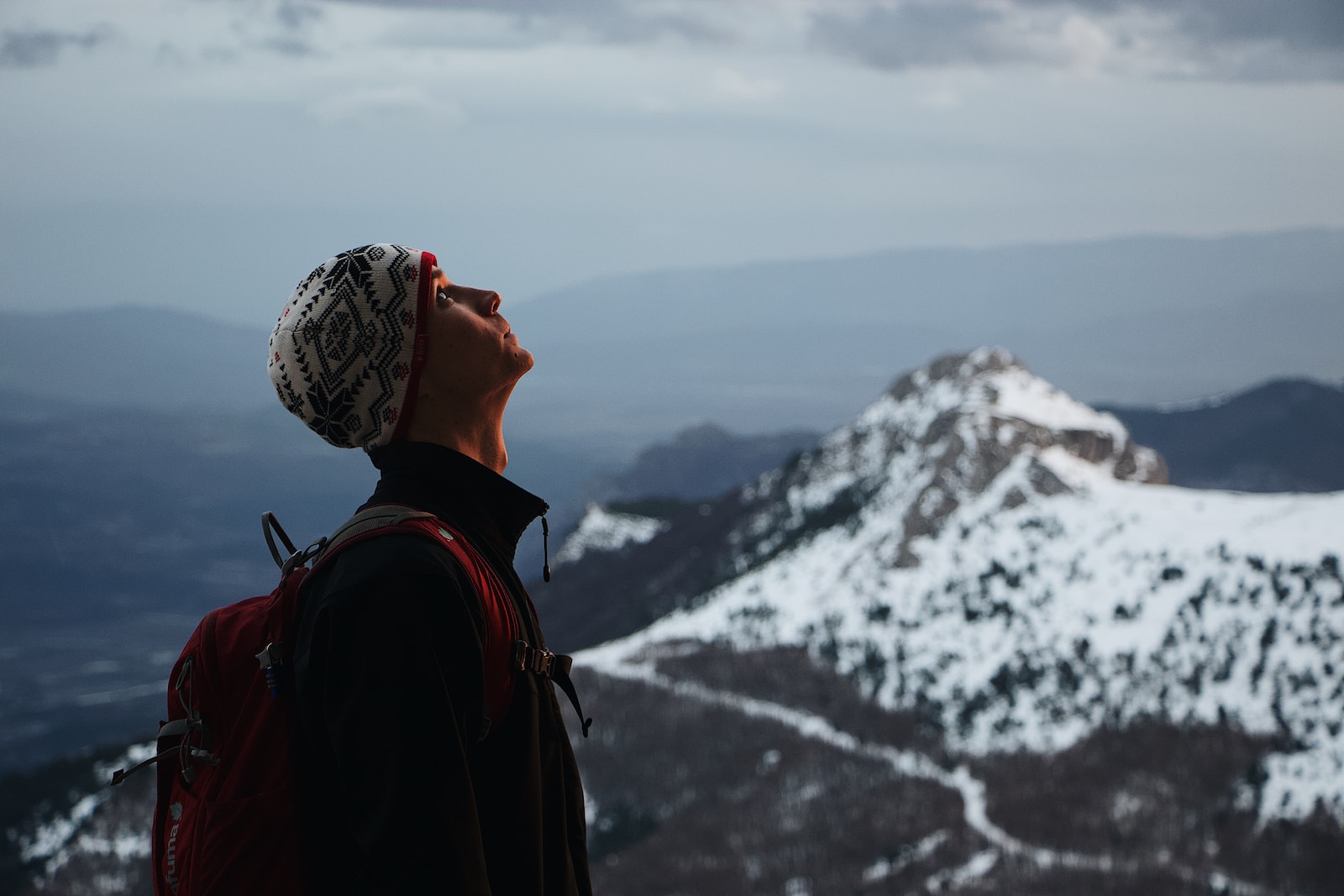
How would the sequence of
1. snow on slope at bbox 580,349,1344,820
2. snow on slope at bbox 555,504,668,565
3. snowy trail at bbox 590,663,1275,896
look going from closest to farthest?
snowy trail at bbox 590,663,1275,896
snow on slope at bbox 580,349,1344,820
snow on slope at bbox 555,504,668,565

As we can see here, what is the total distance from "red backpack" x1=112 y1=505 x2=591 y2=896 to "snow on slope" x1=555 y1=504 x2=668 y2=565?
142889 millimetres

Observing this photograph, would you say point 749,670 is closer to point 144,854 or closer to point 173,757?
point 144,854

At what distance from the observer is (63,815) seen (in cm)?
7569

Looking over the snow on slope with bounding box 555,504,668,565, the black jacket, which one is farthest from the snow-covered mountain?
the snow on slope with bounding box 555,504,668,565

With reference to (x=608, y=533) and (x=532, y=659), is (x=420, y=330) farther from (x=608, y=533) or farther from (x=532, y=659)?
(x=608, y=533)

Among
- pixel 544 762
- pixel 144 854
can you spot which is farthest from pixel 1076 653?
pixel 544 762

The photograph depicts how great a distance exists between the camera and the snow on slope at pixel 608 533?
494 feet

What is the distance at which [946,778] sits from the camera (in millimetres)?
59062

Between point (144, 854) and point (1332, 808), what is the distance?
55915mm

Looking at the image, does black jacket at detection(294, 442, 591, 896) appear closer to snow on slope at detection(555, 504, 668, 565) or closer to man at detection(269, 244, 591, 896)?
man at detection(269, 244, 591, 896)

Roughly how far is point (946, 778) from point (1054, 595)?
14.6 m

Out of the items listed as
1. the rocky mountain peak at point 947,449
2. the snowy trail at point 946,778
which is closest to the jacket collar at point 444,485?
the snowy trail at point 946,778

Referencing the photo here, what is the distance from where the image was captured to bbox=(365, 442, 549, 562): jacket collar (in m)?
3.60

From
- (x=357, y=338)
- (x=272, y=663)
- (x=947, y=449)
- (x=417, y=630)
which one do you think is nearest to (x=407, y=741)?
(x=417, y=630)
